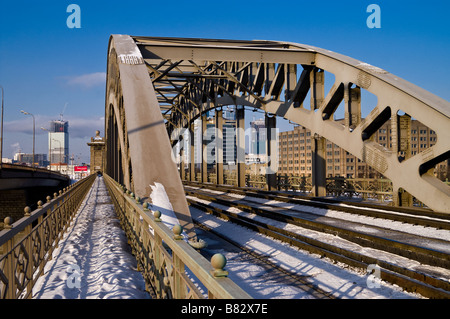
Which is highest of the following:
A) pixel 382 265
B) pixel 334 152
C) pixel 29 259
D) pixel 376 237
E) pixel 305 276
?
pixel 334 152

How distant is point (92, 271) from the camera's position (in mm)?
7242

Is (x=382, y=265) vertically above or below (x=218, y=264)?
below

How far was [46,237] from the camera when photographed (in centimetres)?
820

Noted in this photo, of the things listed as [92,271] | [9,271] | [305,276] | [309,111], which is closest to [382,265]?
[305,276]

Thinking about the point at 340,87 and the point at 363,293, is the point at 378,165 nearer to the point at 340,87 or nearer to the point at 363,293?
the point at 340,87

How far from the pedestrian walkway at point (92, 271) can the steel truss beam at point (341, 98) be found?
7458 mm

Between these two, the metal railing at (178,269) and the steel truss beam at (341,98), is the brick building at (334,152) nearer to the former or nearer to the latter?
the steel truss beam at (341,98)

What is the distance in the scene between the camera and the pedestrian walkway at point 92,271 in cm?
596

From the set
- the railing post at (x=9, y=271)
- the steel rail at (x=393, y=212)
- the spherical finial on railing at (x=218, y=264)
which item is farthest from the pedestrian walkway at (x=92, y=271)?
the steel rail at (x=393, y=212)

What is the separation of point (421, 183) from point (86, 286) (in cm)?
1251

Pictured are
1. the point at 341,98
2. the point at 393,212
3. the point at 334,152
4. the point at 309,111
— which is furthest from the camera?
the point at 334,152

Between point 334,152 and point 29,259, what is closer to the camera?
point 29,259

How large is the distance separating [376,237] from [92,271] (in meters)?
8.06

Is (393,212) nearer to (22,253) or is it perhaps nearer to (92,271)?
(92,271)
